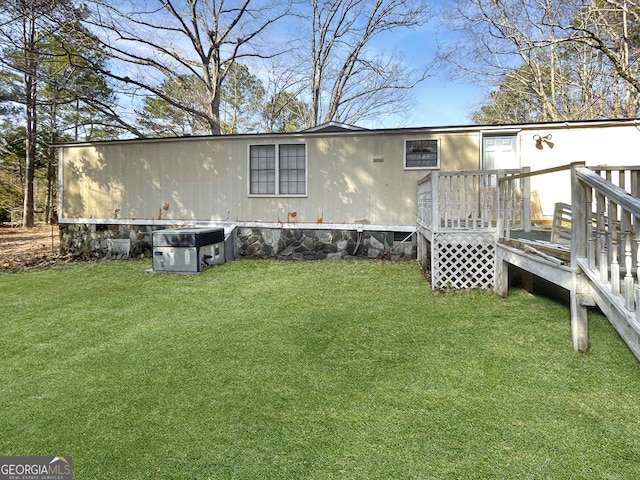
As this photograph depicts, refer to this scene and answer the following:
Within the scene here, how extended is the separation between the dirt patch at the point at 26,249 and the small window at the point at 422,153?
27.0ft

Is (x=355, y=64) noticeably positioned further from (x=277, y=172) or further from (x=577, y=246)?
(x=577, y=246)

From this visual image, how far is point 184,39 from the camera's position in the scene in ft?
48.9

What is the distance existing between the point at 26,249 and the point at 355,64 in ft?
53.2

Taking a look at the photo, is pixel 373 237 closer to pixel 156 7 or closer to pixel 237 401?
pixel 237 401

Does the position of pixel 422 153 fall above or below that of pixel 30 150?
below

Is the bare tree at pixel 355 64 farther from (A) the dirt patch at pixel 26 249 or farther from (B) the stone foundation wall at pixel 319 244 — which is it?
(A) the dirt patch at pixel 26 249

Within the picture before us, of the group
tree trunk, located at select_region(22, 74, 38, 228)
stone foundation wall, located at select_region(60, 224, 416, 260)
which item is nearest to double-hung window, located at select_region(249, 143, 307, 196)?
stone foundation wall, located at select_region(60, 224, 416, 260)

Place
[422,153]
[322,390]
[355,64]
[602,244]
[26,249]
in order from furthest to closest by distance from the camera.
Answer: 1. [355,64]
2. [26,249]
3. [422,153]
4. [322,390]
5. [602,244]

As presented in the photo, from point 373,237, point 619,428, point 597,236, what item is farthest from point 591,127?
point 619,428

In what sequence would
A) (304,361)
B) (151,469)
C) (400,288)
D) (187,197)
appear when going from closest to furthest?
(151,469)
(304,361)
(400,288)
(187,197)

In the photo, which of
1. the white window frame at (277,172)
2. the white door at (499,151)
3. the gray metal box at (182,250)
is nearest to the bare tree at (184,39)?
the white window frame at (277,172)

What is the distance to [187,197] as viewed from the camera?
8.37 meters

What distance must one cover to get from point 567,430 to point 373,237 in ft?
18.6

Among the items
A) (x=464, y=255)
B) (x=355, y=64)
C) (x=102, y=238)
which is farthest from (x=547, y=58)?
(x=102, y=238)
